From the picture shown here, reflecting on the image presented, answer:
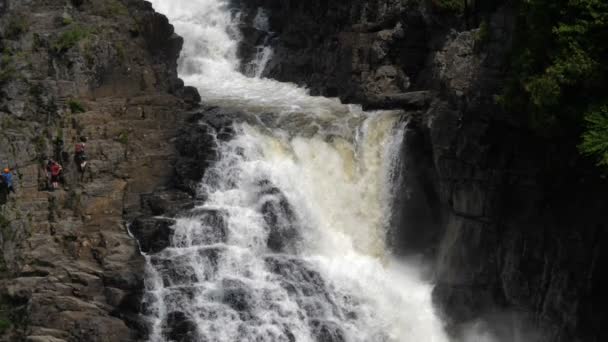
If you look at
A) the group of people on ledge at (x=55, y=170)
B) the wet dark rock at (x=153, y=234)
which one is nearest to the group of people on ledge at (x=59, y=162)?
the group of people on ledge at (x=55, y=170)

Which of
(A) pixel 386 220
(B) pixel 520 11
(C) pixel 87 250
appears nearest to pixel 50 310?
(C) pixel 87 250

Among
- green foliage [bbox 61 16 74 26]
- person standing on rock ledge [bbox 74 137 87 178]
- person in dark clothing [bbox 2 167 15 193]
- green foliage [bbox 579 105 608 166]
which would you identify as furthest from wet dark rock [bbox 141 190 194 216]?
green foliage [bbox 579 105 608 166]

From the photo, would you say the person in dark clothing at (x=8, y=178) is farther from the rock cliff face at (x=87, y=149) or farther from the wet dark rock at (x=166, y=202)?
the wet dark rock at (x=166, y=202)

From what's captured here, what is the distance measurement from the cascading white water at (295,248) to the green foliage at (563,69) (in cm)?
944

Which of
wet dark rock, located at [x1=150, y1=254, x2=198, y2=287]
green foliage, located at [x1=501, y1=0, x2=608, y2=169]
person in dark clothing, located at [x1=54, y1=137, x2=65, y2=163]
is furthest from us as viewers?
person in dark clothing, located at [x1=54, y1=137, x2=65, y2=163]

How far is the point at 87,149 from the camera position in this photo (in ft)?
102

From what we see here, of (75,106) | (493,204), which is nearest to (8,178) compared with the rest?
(75,106)

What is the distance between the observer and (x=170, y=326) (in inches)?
1051

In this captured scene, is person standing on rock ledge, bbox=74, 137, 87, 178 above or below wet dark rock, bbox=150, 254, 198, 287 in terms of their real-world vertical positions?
above

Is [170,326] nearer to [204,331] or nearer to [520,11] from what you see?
[204,331]

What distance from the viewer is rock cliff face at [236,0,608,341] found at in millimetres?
24938

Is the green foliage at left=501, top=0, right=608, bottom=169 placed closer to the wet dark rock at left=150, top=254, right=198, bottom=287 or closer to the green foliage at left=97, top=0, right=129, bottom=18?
the wet dark rock at left=150, top=254, right=198, bottom=287

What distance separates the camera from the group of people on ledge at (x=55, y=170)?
29.1 metres

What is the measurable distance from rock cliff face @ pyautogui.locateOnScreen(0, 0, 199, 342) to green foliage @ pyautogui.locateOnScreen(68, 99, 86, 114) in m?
0.04
